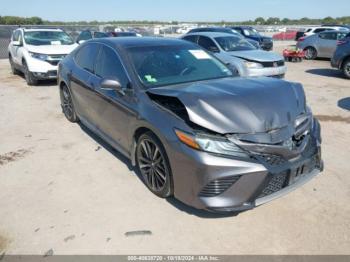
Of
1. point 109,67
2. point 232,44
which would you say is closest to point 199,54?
point 109,67

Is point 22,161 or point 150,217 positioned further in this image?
point 22,161

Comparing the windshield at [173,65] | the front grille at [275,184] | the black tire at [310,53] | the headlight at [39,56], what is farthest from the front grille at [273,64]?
the black tire at [310,53]

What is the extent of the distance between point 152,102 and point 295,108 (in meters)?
1.41

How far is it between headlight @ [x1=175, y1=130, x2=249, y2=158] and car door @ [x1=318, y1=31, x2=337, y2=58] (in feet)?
47.6

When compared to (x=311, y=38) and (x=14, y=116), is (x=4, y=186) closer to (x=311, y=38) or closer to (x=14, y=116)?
(x=14, y=116)

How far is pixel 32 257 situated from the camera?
2.65 m

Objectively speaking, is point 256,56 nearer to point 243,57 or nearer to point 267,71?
point 243,57

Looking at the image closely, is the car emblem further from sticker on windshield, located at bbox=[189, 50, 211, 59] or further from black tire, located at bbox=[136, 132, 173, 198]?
sticker on windshield, located at bbox=[189, 50, 211, 59]

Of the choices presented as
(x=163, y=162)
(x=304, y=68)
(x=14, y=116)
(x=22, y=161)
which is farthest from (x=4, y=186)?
(x=304, y=68)

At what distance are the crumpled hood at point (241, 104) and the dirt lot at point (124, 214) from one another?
0.94m

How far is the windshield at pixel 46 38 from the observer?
10.0 meters

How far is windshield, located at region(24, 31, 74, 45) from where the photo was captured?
33.0ft

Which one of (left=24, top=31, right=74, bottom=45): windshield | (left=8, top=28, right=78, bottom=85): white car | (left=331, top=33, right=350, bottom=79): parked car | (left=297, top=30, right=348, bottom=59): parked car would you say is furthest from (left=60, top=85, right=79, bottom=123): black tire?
(left=297, top=30, right=348, bottom=59): parked car

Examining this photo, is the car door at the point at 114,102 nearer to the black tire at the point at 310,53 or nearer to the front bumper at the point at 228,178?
the front bumper at the point at 228,178
